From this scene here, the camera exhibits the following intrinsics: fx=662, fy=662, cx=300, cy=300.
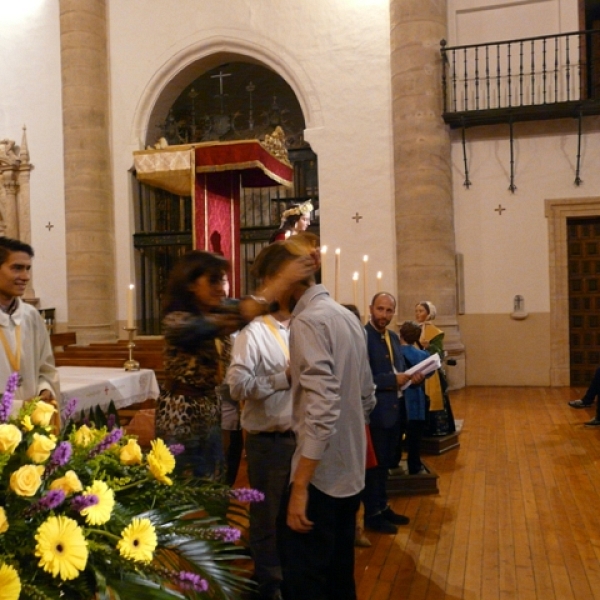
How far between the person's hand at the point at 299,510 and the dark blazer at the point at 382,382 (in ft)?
6.72

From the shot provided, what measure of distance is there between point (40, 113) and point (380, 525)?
32.8ft

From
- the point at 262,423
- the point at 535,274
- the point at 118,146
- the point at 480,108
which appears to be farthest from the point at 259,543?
the point at 118,146

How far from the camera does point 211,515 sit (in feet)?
5.20

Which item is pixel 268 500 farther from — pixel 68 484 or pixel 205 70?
pixel 205 70

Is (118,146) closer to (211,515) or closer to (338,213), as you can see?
(338,213)

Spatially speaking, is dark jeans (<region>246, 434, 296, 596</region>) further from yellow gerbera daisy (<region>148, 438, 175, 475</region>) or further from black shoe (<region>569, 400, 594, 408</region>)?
black shoe (<region>569, 400, 594, 408</region>)

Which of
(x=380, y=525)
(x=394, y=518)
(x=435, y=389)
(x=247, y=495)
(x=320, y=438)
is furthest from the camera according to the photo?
(x=435, y=389)

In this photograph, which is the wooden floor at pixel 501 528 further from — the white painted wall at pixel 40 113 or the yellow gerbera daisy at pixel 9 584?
the white painted wall at pixel 40 113

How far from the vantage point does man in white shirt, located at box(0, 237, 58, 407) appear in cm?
324

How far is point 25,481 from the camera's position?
1.10m

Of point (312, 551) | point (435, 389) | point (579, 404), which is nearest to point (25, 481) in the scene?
point (312, 551)

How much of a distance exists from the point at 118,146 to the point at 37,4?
9.40 ft

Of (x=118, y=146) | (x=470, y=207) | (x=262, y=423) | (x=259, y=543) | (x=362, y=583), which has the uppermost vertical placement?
(x=118, y=146)

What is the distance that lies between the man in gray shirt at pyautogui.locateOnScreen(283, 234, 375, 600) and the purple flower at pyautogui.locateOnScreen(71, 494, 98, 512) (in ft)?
3.29
